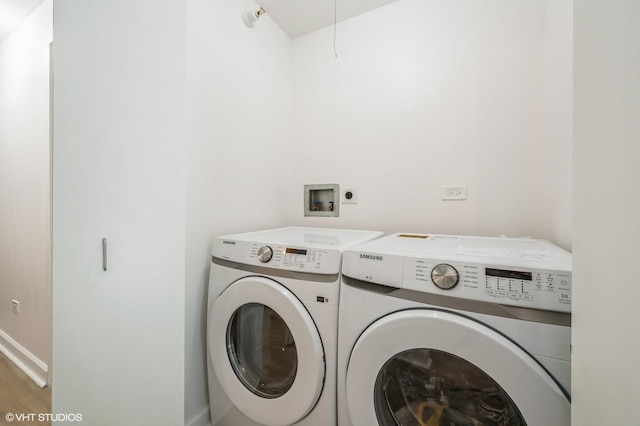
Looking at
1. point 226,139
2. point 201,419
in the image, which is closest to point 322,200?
point 226,139

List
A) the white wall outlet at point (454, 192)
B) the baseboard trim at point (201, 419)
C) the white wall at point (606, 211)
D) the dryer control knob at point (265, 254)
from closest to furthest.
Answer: the white wall at point (606, 211) → the dryer control knob at point (265, 254) → the baseboard trim at point (201, 419) → the white wall outlet at point (454, 192)

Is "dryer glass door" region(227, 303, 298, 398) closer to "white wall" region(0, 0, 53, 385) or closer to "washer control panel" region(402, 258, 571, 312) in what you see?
"washer control panel" region(402, 258, 571, 312)

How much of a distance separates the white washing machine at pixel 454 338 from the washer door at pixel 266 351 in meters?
0.13

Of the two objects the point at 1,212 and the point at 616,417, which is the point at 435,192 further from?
the point at 1,212

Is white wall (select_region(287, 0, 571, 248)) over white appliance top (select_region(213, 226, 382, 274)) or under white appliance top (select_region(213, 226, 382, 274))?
over

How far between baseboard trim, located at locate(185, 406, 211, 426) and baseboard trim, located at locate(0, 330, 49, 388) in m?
1.04

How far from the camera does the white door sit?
0.76 meters

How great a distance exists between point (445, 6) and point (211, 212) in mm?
1739

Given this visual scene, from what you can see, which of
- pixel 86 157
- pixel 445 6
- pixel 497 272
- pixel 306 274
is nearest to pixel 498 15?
pixel 445 6

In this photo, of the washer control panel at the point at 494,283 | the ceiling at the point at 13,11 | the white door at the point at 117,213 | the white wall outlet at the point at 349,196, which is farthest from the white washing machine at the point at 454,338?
the ceiling at the point at 13,11

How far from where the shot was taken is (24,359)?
157cm

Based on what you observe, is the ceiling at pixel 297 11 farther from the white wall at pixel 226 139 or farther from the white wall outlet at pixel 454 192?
the white wall outlet at pixel 454 192

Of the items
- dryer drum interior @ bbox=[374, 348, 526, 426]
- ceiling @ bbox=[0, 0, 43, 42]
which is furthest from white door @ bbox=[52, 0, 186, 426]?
ceiling @ bbox=[0, 0, 43, 42]

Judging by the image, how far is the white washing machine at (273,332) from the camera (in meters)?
0.83
